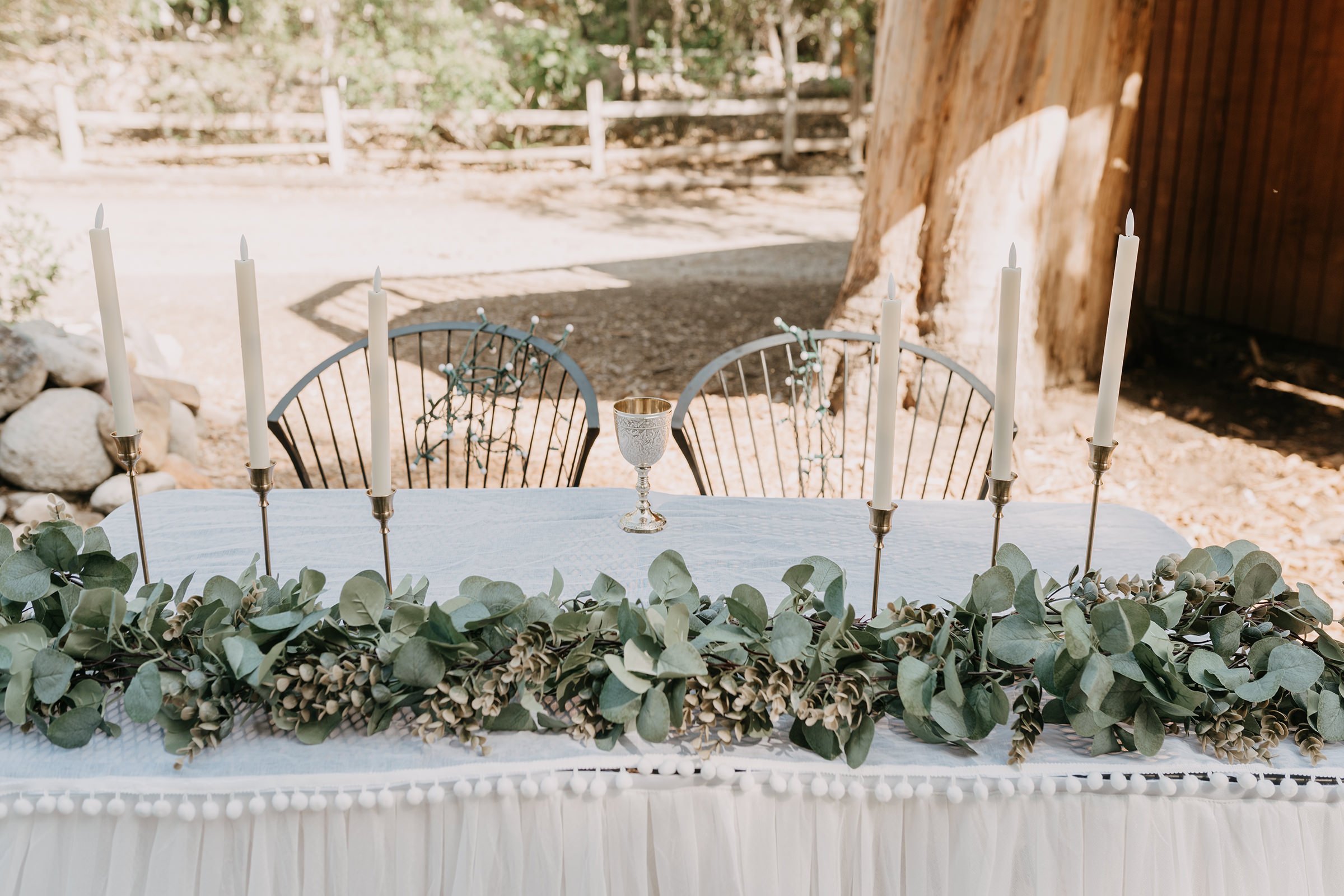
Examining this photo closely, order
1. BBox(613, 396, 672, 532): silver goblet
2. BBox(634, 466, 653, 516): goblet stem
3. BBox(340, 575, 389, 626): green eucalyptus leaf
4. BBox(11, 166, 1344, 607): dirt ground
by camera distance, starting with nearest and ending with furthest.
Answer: BBox(340, 575, 389, 626): green eucalyptus leaf < BBox(613, 396, 672, 532): silver goblet < BBox(634, 466, 653, 516): goblet stem < BBox(11, 166, 1344, 607): dirt ground

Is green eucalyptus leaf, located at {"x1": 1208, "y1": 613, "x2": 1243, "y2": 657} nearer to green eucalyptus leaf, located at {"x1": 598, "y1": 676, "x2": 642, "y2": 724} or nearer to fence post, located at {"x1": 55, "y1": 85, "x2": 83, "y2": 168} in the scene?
green eucalyptus leaf, located at {"x1": 598, "y1": 676, "x2": 642, "y2": 724}

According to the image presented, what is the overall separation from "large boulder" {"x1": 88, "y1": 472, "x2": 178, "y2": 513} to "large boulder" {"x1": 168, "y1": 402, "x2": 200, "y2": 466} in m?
0.35

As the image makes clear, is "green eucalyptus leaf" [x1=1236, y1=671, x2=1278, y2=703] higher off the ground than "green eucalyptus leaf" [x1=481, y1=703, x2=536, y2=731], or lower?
higher

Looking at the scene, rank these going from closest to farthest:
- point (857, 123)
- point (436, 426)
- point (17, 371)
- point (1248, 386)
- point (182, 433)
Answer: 1. point (17, 371)
2. point (182, 433)
3. point (436, 426)
4. point (1248, 386)
5. point (857, 123)

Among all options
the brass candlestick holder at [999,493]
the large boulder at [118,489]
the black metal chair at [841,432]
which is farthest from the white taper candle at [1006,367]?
the large boulder at [118,489]

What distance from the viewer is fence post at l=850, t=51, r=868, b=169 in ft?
34.5

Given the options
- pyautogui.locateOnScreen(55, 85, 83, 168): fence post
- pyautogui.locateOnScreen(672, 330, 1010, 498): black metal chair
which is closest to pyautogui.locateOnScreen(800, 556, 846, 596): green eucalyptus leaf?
pyautogui.locateOnScreen(672, 330, 1010, 498): black metal chair

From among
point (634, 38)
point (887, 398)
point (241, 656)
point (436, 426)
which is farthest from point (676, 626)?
point (634, 38)

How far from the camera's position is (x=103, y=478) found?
356 cm

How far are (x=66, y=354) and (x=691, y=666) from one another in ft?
10.2

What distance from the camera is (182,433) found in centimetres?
394

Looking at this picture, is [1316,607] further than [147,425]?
No

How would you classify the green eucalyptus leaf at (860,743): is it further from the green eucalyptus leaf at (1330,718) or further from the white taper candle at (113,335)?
the white taper candle at (113,335)

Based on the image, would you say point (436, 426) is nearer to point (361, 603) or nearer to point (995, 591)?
point (361, 603)
